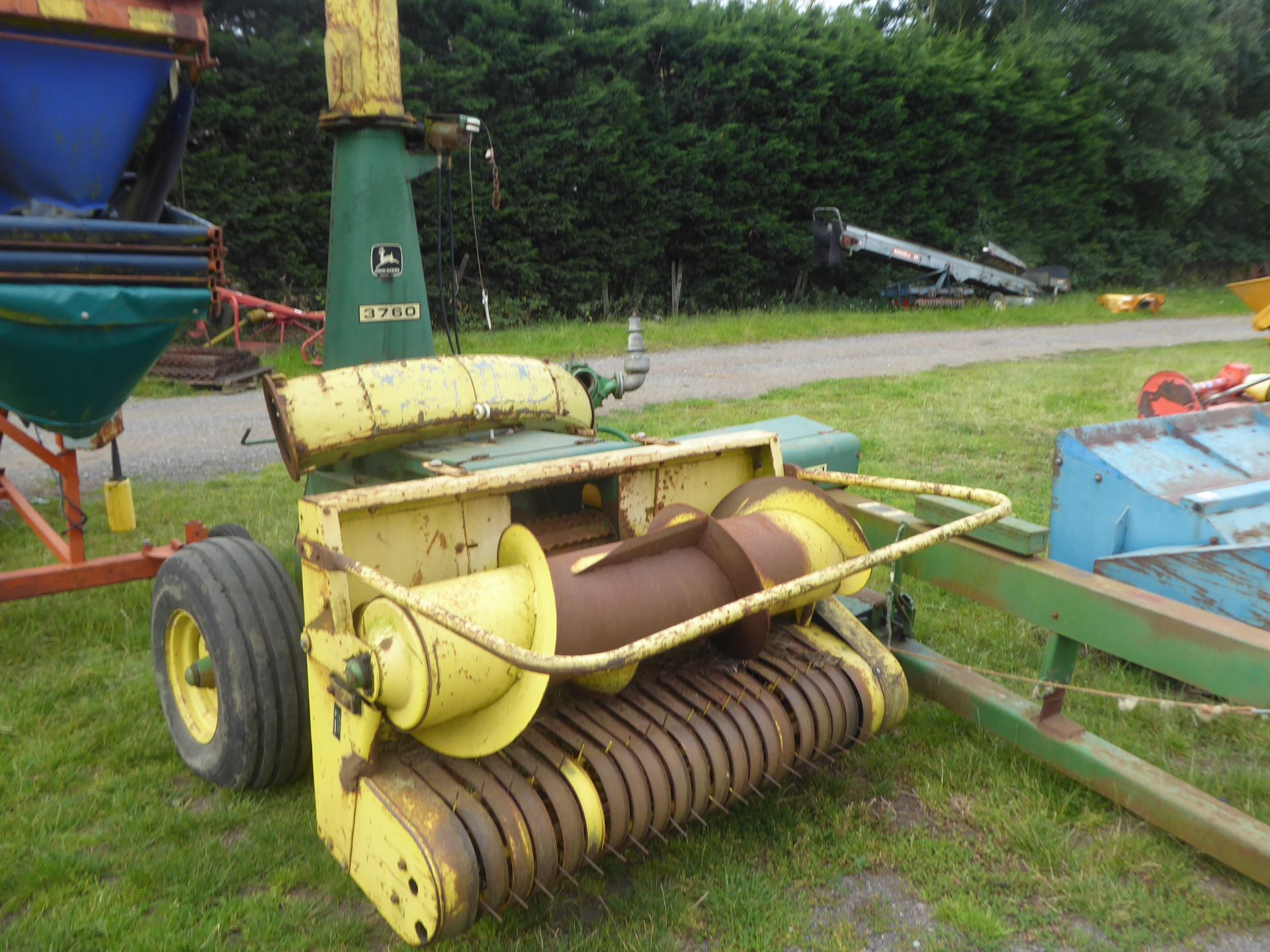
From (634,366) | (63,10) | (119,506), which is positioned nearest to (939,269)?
(634,366)

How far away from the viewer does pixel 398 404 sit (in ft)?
9.21

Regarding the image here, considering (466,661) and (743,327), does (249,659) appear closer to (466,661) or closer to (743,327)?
(466,661)

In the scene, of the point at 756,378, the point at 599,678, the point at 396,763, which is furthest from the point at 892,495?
the point at 756,378

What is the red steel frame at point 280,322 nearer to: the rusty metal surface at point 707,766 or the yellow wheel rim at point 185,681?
the yellow wheel rim at point 185,681

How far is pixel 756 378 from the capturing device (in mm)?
10438

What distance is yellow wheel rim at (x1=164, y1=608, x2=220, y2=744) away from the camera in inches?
114

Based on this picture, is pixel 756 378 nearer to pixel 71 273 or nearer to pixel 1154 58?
pixel 71 273

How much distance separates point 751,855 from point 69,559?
3040 millimetres

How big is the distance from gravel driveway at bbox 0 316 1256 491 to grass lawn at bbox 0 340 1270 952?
3768mm

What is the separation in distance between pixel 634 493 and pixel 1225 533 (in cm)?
192

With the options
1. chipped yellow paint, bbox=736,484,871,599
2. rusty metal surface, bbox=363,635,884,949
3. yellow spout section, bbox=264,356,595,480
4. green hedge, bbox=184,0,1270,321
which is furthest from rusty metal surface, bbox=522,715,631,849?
green hedge, bbox=184,0,1270,321

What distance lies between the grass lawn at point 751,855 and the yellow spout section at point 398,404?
103 centimetres

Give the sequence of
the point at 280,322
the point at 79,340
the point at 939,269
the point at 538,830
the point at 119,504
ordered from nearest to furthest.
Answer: the point at 538,830 → the point at 79,340 → the point at 119,504 → the point at 280,322 → the point at 939,269

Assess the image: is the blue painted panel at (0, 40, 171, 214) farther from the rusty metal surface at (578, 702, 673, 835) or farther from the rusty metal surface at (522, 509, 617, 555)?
the rusty metal surface at (578, 702, 673, 835)
